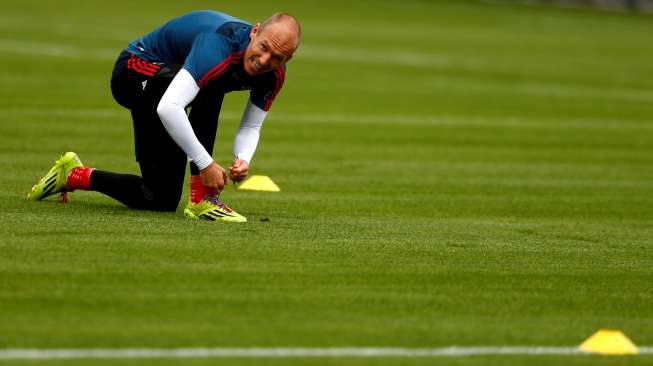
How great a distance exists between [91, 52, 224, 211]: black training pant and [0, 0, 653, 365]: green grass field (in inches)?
8.1

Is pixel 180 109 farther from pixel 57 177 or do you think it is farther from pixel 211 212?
pixel 57 177

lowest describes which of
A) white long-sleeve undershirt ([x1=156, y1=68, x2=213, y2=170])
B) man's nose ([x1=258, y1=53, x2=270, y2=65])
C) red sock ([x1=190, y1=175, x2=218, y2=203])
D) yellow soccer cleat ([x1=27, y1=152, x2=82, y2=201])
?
yellow soccer cleat ([x1=27, y1=152, x2=82, y2=201])

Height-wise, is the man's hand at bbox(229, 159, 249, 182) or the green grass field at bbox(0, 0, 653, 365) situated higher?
the man's hand at bbox(229, 159, 249, 182)

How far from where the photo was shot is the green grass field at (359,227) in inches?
278

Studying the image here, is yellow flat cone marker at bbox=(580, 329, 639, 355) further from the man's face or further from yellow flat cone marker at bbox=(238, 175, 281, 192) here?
yellow flat cone marker at bbox=(238, 175, 281, 192)

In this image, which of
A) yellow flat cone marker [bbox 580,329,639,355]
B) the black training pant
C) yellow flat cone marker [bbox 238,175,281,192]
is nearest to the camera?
yellow flat cone marker [bbox 580,329,639,355]

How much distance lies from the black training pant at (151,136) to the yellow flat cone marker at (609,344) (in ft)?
12.4

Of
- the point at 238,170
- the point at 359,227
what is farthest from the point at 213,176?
the point at 359,227

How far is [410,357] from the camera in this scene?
21.6 feet

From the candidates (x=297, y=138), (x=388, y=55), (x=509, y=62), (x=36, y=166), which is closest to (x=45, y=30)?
(x=388, y=55)

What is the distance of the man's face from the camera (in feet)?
29.9

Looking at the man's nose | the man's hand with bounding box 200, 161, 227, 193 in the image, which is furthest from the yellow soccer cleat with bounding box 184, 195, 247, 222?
the man's nose

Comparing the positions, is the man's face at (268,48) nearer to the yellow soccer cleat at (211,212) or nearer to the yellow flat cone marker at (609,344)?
the yellow soccer cleat at (211,212)

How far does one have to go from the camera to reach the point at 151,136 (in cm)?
1007
